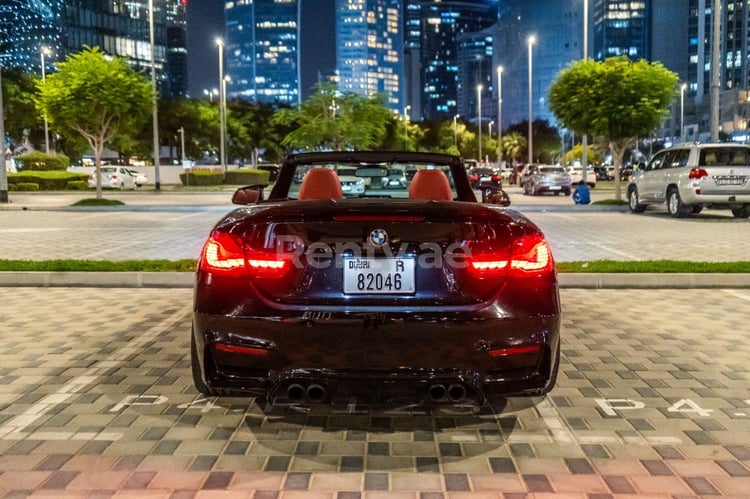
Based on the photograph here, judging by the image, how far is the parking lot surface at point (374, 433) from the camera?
350 centimetres

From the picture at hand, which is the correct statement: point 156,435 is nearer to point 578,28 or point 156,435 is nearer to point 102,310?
point 102,310

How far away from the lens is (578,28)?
169 meters

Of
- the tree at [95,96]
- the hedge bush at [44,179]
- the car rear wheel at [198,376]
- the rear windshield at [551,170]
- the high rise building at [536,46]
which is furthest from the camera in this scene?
the high rise building at [536,46]

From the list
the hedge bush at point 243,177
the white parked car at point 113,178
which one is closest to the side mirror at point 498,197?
the white parked car at point 113,178

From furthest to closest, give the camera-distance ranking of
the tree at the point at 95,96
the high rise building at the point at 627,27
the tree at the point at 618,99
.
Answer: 1. the high rise building at the point at 627,27
2. the tree at the point at 95,96
3. the tree at the point at 618,99

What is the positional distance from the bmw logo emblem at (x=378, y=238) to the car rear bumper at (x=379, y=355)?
1.13ft

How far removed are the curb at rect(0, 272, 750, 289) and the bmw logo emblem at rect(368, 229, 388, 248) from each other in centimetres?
601

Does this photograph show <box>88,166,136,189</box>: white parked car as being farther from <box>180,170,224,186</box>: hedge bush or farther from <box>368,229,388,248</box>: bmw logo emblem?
<box>368,229,388,248</box>: bmw logo emblem

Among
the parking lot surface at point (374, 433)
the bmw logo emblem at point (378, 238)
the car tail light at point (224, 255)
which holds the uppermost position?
the bmw logo emblem at point (378, 238)

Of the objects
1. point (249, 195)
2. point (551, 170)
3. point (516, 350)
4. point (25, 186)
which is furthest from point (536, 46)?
point (516, 350)

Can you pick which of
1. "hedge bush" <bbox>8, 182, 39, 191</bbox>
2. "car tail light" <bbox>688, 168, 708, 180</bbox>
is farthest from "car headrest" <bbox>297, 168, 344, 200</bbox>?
A: "hedge bush" <bbox>8, 182, 39, 191</bbox>

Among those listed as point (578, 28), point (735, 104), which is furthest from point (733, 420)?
point (578, 28)

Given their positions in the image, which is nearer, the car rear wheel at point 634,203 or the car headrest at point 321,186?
the car headrest at point 321,186

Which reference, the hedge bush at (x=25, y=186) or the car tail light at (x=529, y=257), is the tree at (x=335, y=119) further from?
the car tail light at (x=529, y=257)
